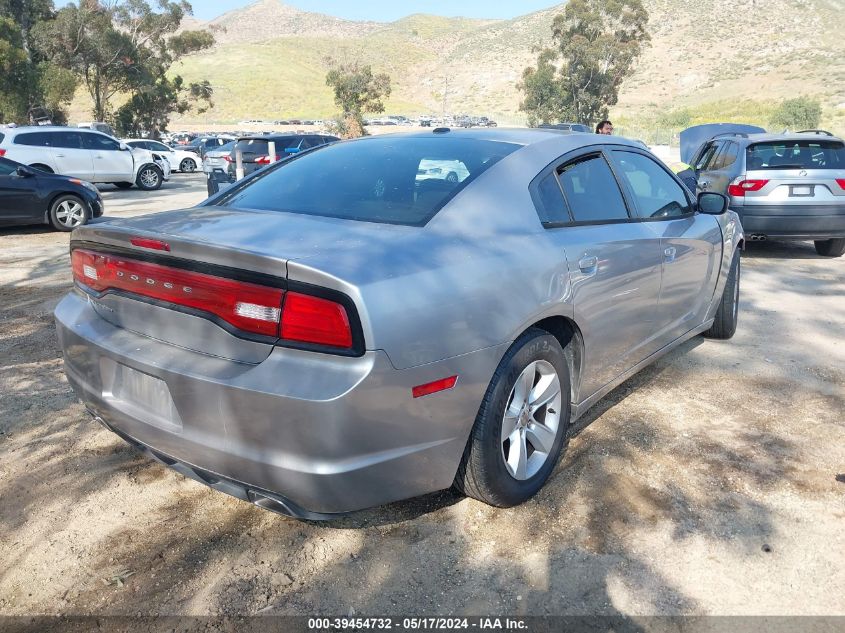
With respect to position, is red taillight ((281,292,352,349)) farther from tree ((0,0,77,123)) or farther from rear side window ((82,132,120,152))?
tree ((0,0,77,123))

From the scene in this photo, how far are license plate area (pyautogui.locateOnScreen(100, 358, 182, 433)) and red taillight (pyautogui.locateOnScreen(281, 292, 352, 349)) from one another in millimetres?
→ 558

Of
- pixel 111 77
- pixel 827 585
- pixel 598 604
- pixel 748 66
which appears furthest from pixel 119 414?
pixel 748 66

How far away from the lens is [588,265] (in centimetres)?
306

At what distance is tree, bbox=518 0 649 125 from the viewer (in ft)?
147

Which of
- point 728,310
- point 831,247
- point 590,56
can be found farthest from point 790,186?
point 590,56

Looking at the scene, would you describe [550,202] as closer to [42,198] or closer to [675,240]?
[675,240]

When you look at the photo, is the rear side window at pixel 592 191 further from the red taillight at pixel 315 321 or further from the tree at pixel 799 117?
the tree at pixel 799 117

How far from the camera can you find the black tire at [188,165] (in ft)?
88.6

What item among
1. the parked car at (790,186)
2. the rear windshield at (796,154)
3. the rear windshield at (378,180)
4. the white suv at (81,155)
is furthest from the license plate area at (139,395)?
the white suv at (81,155)

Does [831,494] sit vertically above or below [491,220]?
below

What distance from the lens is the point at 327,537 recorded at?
2.71 metres

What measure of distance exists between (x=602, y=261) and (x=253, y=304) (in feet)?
5.61

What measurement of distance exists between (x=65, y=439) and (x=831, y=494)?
3.65 m

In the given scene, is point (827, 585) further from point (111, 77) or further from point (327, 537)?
point (111, 77)
